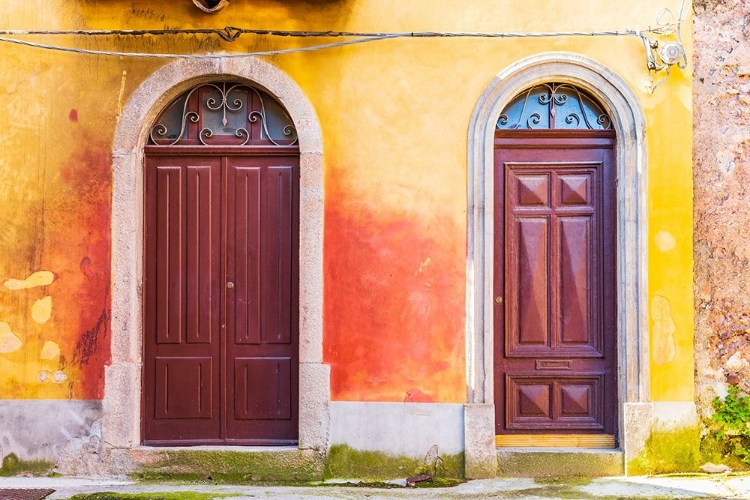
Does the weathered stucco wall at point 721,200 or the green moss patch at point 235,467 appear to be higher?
the weathered stucco wall at point 721,200

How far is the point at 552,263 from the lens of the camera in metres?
6.23

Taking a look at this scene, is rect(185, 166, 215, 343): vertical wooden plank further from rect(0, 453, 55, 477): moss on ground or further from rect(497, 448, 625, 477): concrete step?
rect(497, 448, 625, 477): concrete step

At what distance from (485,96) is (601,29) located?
106 centimetres

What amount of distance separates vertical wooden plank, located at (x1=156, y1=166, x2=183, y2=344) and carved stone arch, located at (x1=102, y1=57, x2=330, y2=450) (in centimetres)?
19

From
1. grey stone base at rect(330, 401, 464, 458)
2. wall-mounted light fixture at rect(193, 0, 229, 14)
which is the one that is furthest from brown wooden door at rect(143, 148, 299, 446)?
wall-mounted light fixture at rect(193, 0, 229, 14)

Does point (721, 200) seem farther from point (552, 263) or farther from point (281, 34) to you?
point (281, 34)

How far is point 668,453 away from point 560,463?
0.83 m

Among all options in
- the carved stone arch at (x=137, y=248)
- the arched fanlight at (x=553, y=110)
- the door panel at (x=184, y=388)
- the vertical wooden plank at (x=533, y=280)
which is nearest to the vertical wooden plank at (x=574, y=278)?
the vertical wooden plank at (x=533, y=280)

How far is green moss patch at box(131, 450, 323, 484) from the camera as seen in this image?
6.02 meters

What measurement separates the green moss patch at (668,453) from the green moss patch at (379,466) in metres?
1.39

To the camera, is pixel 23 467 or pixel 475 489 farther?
pixel 23 467

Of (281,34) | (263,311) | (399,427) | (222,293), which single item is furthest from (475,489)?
(281,34)

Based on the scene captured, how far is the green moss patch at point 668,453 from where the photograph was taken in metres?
5.96

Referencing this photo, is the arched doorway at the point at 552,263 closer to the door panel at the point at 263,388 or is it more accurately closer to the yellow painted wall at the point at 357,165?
the yellow painted wall at the point at 357,165
